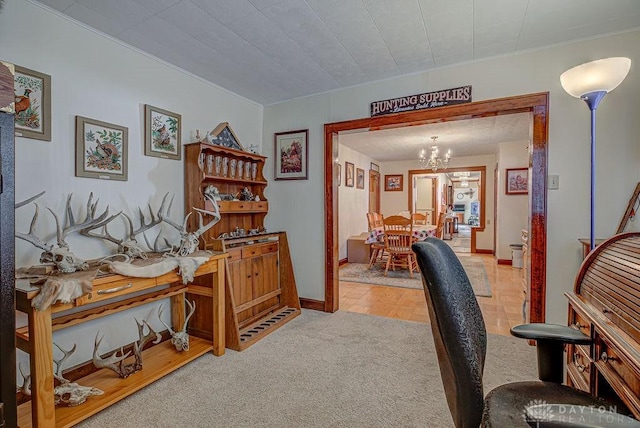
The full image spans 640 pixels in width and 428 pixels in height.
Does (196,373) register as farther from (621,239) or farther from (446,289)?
(621,239)

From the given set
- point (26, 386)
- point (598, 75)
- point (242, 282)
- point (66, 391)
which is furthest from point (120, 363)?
point (598, 75)

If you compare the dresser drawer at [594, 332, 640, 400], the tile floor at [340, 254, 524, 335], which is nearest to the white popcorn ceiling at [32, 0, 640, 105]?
the dresser drawer at [594, 332, 640, 400]

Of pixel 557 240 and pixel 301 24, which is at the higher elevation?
pixel 301 24

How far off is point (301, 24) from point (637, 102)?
246cm

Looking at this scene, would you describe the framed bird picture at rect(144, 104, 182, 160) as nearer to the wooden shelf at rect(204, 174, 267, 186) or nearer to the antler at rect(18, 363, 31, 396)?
the wooden shelf at rect(204, 174, 267, 186)

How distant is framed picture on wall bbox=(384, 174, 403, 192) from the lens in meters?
8.18

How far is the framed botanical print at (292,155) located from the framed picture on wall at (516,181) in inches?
174

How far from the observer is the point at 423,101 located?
9.41 ft

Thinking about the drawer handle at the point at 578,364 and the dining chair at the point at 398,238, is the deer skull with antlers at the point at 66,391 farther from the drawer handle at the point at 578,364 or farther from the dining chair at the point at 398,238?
the dining chair at the point at 398,238

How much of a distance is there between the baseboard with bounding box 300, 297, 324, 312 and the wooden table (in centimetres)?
119

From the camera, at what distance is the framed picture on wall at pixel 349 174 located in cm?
608

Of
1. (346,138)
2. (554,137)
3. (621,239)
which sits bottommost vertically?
(621,239)

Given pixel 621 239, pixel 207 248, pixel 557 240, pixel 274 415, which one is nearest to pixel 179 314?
pixel 207 248

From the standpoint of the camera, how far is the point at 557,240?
96.5 inches
